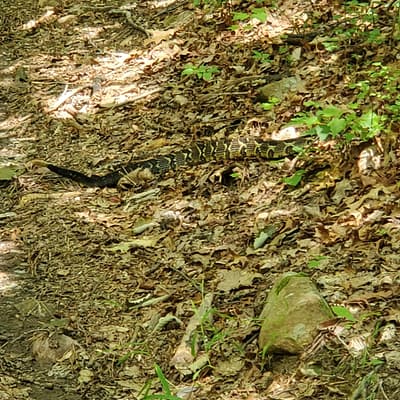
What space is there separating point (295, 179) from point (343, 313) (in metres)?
1.98

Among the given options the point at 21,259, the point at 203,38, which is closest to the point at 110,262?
the point at 21,259

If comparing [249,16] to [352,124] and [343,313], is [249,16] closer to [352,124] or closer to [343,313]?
[352,124]

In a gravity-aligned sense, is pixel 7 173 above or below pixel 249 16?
below

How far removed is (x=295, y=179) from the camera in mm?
5918

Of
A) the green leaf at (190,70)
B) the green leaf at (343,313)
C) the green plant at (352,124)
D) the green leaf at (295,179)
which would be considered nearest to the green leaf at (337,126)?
the green plant at (352,124)

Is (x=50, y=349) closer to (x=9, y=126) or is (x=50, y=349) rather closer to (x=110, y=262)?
(x=110, y=262)

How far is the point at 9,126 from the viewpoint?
27.5 feet

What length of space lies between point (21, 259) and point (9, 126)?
9.69 ft

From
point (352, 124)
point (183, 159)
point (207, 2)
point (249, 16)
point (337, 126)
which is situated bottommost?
point (183, 159)

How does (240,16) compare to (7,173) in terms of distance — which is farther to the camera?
(240,16)

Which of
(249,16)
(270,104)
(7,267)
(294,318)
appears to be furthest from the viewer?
(249,16)

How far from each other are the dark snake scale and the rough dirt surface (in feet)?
0.40

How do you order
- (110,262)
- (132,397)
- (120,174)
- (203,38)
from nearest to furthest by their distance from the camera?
1. (132,397)
2. (110,262)
3. (120,174)
4. (203,38)

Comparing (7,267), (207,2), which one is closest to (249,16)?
(207,2)
